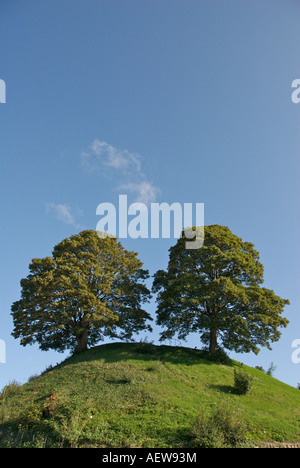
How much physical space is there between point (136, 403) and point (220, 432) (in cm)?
545

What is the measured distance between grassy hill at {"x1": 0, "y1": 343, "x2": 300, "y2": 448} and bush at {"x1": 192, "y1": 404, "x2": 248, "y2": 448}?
1.16 feet

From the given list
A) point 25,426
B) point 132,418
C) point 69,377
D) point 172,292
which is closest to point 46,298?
point 69,377

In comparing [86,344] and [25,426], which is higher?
[86,344]

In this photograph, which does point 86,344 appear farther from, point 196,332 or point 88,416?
point 88,416

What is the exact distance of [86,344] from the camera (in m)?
29.5

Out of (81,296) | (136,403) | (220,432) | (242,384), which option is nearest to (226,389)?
(242,384)

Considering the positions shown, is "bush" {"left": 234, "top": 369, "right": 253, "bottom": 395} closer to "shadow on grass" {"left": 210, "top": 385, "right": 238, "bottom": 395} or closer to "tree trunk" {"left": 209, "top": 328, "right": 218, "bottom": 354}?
"shadow on grass" {"left": 210, "top": 385, "right": 238, "bottom": 395}

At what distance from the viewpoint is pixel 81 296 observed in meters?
27.2

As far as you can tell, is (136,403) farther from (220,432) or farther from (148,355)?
(148,355)

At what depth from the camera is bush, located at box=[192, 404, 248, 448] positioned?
11.7m

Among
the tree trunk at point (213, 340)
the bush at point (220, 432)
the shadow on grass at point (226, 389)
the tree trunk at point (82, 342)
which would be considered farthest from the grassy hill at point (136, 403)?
the tree trunk at point (82, 342)

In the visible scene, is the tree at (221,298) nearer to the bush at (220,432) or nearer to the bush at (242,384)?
the bush at (242,384)
